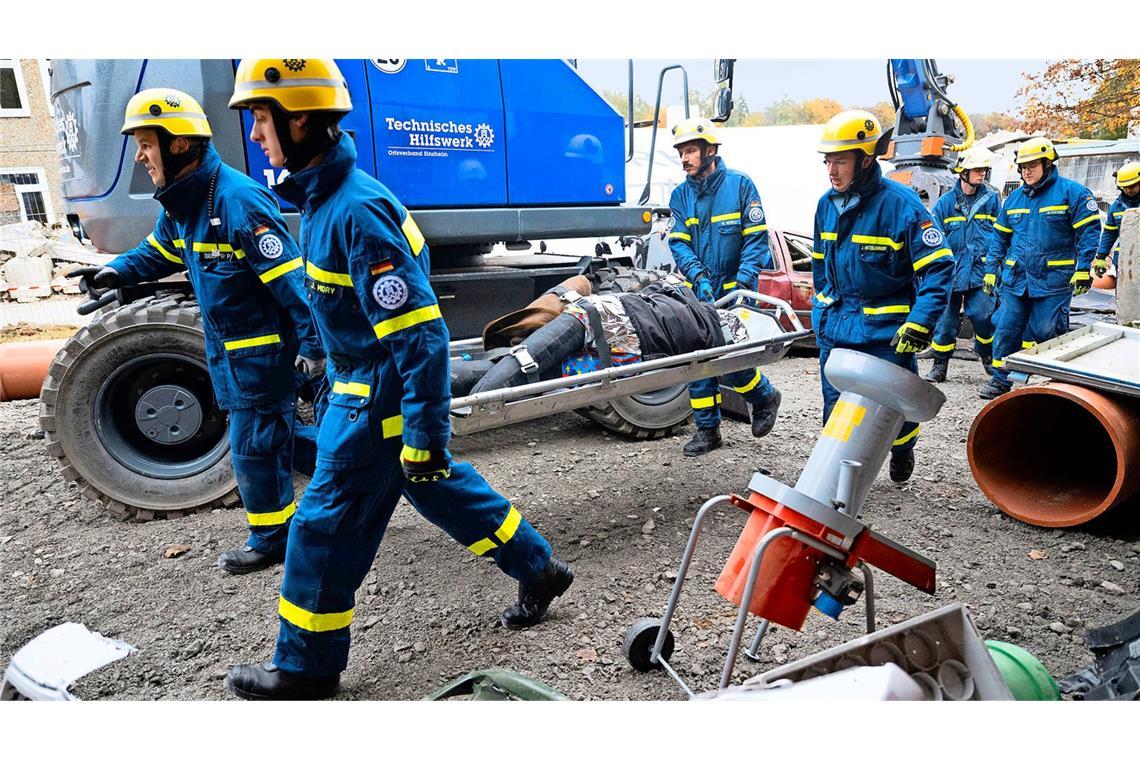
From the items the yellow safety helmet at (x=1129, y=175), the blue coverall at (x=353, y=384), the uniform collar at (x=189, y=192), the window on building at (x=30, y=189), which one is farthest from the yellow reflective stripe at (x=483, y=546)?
the yellow safety helmet at (x=1129, y=175)

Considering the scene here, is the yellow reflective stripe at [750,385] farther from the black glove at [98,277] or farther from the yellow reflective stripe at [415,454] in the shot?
the black glove at [98,277]

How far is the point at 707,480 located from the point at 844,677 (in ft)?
8.31

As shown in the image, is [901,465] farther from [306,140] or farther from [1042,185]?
[306,140]

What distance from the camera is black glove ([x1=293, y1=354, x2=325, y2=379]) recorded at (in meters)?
2.80

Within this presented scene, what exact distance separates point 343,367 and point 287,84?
77 cm

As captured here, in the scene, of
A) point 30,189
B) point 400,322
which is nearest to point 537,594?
point 400,322

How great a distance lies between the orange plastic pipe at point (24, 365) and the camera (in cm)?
502

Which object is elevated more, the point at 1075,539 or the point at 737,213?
the point at 737,213

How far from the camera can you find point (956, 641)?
170 cm

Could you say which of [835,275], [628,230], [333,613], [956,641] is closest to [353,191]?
[333,613]

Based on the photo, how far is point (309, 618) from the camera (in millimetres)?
2135

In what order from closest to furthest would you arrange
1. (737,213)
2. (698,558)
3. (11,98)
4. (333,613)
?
1. (333,613)
2. (11,98)
3. (698,558)
4. (737,213)

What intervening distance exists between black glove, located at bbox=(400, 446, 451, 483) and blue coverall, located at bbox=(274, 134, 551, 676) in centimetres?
2
